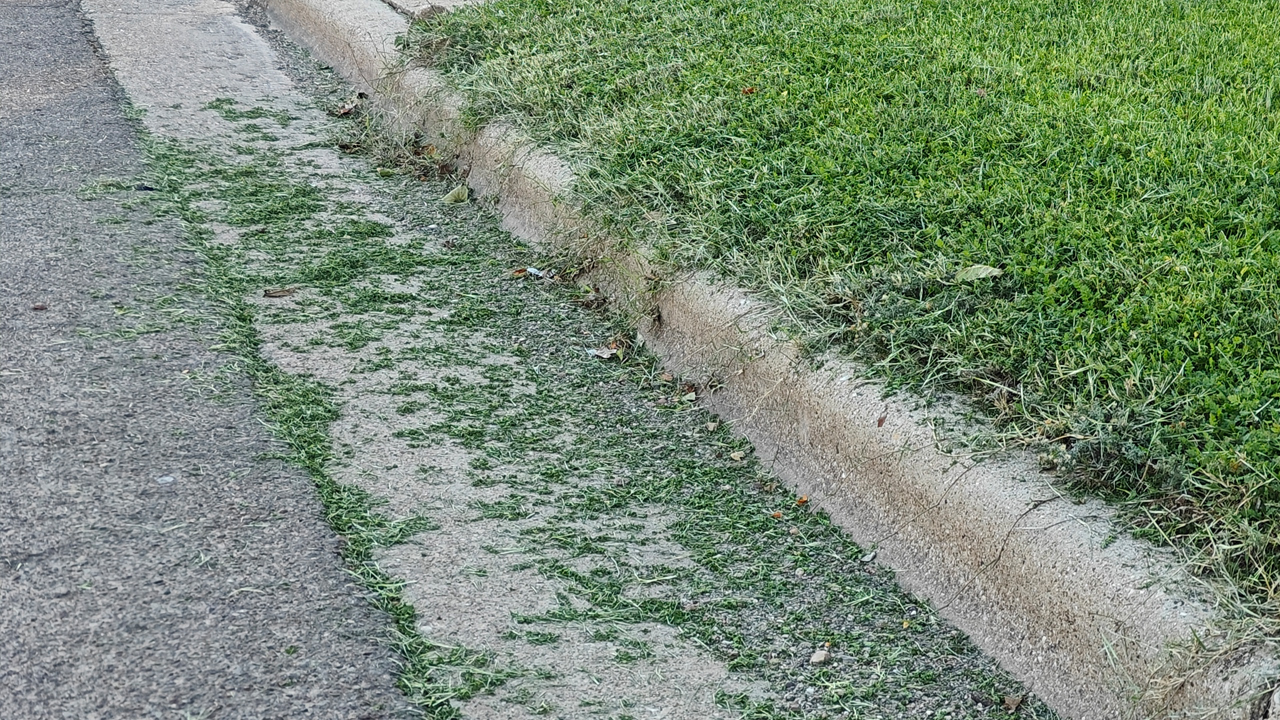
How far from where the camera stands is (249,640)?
7.11 feet

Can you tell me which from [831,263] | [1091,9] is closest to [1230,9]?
[1091,9]

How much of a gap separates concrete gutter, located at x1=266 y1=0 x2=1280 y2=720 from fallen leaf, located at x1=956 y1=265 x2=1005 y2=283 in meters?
0.36

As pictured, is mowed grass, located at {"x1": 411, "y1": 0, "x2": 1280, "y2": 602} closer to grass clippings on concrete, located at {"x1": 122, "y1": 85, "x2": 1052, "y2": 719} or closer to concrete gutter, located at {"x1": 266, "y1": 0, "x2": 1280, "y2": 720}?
concrete gutter, located at {"x1": 266, "y1": 0, "x2": 1280, "y2": 720}

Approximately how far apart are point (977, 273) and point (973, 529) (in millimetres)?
737

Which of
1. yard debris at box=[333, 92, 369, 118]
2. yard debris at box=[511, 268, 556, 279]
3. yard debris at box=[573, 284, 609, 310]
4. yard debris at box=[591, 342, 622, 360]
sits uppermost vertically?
yard debris at box=[591, 342, 622, 360]

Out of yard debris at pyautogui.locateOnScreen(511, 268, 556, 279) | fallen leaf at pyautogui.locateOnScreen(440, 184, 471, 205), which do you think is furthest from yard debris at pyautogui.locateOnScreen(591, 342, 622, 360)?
fallen leaf at pyautogui.locateOnScreen(440, 184, 471, 205)

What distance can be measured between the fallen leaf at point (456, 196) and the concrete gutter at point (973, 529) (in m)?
0.83

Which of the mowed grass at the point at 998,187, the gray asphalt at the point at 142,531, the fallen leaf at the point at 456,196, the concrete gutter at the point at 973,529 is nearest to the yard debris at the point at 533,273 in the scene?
the concrete gutter at the point at 973,529

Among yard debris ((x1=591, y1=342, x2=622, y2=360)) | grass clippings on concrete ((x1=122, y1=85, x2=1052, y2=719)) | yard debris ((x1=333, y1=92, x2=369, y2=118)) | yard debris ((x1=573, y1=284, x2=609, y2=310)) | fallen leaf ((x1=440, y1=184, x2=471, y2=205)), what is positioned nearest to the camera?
grass clippings on concrete ((x1=122, y1=85, x2=1052, y2=719))

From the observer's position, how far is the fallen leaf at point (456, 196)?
Result: 172 inches

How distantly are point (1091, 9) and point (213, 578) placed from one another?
164 inches

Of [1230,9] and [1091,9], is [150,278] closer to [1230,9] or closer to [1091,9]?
[1091,9]

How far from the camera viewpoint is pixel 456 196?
172 inches

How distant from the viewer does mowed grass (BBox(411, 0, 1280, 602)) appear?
2.33 metres
